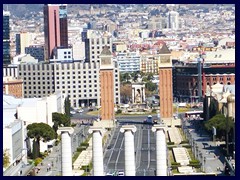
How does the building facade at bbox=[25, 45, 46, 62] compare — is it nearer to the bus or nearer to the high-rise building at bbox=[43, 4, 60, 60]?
the high-rise building at bbox=[43, 4, 60, 60]

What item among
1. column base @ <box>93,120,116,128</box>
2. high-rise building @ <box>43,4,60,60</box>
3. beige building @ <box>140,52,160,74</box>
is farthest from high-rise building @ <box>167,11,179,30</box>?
column base @ <box>93,120,116,128</box>

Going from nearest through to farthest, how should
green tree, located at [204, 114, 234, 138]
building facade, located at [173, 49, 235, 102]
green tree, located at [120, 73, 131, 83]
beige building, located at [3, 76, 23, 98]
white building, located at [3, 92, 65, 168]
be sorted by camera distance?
white building, located at [3, 92, 65, 168] → green tree, located at [204, 114, 234, 138] → beige building, located at [3, 76, 23, 98] → building facade, located at [173, 49, 235, 102] → green tree, located at [120, 73, 131, 83]

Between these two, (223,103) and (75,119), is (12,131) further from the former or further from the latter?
(75,119)

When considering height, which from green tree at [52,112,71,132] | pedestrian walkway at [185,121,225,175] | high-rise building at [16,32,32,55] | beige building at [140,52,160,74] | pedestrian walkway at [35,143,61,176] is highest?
high-rise building at [16,32,32,55]

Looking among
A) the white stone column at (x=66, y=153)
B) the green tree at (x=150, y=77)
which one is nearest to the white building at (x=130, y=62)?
the green tree at (x=150, y=77)

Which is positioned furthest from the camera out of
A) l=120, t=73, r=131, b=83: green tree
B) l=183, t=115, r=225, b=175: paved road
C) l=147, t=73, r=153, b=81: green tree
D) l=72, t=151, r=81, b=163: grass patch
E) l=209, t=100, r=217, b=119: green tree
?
l=147, t=73, r=153, b=81: green tree

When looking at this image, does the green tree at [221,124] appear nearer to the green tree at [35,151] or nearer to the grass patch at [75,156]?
the grass patch at [75,156]
